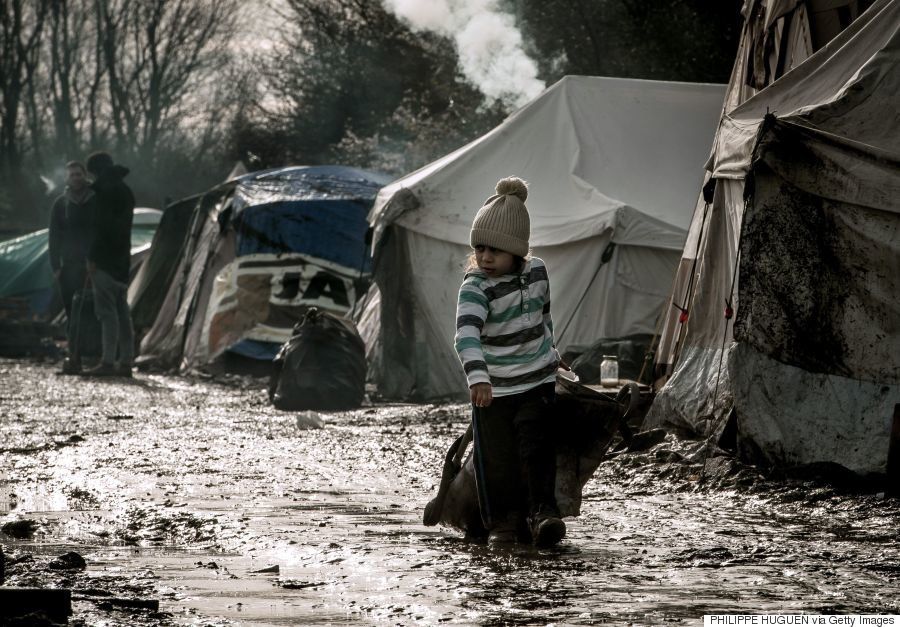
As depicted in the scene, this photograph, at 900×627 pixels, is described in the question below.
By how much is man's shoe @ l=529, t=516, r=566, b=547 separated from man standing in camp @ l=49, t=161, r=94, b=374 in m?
11.6

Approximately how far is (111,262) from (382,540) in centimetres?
1050

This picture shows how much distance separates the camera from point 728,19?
20.0m

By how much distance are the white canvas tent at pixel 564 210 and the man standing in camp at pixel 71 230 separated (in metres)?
4.02

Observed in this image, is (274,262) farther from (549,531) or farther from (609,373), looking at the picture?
(549,531)

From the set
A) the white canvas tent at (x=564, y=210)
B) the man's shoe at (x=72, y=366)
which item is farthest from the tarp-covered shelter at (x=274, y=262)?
the white canvas tent at (x=564, y=210)

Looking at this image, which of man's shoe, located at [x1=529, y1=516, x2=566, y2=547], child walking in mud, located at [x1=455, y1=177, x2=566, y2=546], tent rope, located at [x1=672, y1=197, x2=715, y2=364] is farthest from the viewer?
tent rope, located at [x1=672, y1=197, x2=715, y2=364]

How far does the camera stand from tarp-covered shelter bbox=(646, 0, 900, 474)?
675cm

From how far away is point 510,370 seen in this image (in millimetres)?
5129

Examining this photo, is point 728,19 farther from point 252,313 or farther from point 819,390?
point 819,390

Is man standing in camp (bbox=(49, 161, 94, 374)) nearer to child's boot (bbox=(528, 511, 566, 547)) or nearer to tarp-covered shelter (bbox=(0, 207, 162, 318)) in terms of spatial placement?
tarp-covered shelter (bbox=(0, 207, 162, 318))

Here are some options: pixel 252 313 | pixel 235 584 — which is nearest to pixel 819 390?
pixel 235 584

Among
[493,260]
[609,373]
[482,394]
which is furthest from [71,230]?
[482,394]

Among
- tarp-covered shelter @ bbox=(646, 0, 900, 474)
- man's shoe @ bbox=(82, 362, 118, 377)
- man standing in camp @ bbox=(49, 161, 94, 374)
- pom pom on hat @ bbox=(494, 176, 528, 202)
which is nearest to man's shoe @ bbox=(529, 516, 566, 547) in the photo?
pom pom on hat @ bbox=(494, 176, 528, 202)

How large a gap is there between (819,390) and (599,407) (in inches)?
83.3
